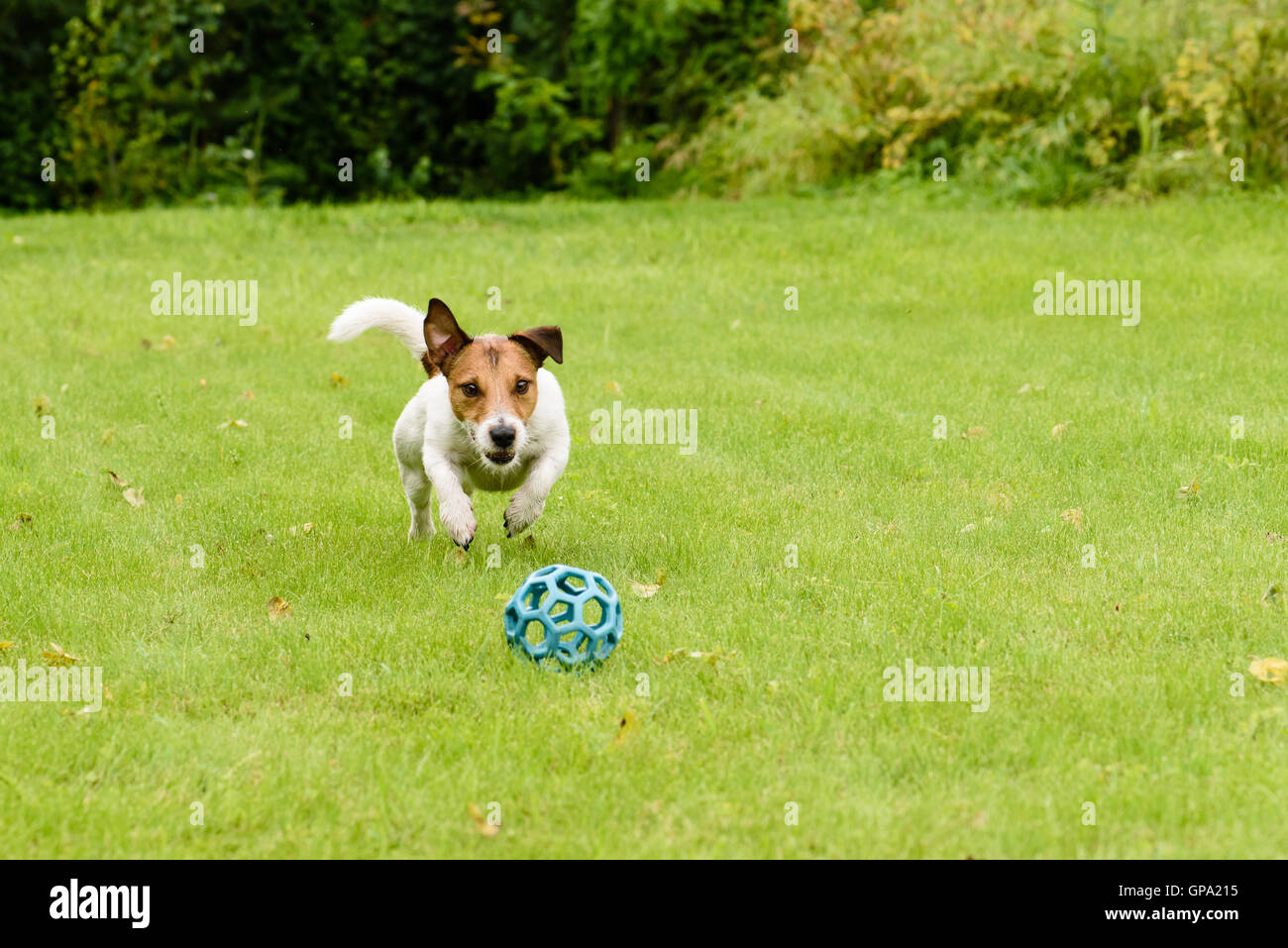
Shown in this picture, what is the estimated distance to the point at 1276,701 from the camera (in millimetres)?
4797

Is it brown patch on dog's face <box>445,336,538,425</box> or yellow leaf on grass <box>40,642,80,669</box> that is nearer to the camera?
yellow leaf on grass <box>40,642,80,669</box>

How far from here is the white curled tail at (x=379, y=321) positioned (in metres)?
7.05

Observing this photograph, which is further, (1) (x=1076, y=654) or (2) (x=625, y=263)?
(2) (x=625, y=263)

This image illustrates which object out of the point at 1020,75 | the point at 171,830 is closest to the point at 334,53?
the point at 1020,75

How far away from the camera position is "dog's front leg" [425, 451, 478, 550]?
20.4ft

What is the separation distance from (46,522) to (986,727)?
5.01 meters

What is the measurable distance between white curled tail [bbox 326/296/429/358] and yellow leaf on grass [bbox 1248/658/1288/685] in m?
4.02

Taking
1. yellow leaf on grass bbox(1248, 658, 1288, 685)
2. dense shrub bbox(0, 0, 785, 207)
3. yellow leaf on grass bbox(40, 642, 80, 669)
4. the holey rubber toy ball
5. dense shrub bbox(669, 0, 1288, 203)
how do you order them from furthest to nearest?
dense shrub bbox(0, 0, 785, 207)
dense shrub bbox(669, 0, 1288, 203)
yellow leaf on grass bbox(40, 642, 80, 669)
the holey rubber toy ball
yellow leaf on grass bbox(1248, 658, 1288, 685)

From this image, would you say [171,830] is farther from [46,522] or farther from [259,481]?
[259,481]

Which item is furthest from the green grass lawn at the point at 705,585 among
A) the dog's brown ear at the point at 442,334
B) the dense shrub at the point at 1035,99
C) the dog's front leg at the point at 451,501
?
the dense shrub at the point at 1035,99

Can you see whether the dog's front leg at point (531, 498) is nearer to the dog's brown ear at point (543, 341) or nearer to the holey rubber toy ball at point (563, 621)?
the dog's brown ear at point (543, 341)

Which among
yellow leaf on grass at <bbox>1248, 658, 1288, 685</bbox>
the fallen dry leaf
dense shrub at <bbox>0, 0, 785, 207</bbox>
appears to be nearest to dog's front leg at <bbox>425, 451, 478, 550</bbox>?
the fallen dry leaf

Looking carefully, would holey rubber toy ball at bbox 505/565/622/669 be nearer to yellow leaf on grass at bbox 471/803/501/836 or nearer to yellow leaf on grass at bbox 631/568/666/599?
yellow leaf on grass at bbox 631/568/666/599

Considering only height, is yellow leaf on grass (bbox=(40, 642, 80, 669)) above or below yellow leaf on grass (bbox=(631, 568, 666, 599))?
below
